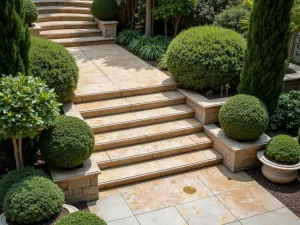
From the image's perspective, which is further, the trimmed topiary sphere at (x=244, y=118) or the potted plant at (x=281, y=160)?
the trimmed topiary sphere at (x=244, y=118)

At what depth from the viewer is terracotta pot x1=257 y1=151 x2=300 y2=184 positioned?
23.5ft

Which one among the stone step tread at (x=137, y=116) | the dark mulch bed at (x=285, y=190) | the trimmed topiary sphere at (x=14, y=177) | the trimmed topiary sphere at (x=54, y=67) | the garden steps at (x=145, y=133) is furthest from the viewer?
the stone step tread at (x=137, y=116)

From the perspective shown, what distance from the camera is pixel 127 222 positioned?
20.7 feet

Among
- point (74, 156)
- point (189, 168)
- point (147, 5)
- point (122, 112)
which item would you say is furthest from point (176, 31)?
point (74, 156)

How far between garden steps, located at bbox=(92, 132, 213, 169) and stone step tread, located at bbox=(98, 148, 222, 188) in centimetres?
9

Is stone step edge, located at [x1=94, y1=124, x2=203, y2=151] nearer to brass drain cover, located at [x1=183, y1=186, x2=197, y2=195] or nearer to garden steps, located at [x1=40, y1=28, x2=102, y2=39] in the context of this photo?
brass drain cover, located at [x1=183, y1=186, x2=197, y2=195]

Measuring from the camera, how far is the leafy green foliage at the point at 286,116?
849cm

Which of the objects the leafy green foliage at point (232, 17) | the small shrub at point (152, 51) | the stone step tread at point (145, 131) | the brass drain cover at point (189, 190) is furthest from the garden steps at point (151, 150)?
the leafy green foliage at point (232, 17)

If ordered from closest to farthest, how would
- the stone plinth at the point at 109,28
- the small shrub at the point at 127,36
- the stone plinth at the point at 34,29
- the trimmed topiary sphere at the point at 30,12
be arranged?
the trimmed topiary sphere at the point at 30,12, the stone plinth at the point at 34,29, the small shrub at the point at 127,36, the stone plinth at the point at 109,28

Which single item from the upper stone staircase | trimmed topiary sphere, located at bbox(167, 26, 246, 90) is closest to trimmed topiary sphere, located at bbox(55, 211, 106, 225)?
trimmed topiary sphere, located at bbox(167, 26, 246, 90)

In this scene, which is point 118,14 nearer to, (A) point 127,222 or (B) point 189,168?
(B) point 189,168

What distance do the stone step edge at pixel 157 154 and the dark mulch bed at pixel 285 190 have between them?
1049mm

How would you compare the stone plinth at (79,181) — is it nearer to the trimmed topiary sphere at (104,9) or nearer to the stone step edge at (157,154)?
the stone step edge at (157,154)

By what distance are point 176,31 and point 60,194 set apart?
25.3 ft
